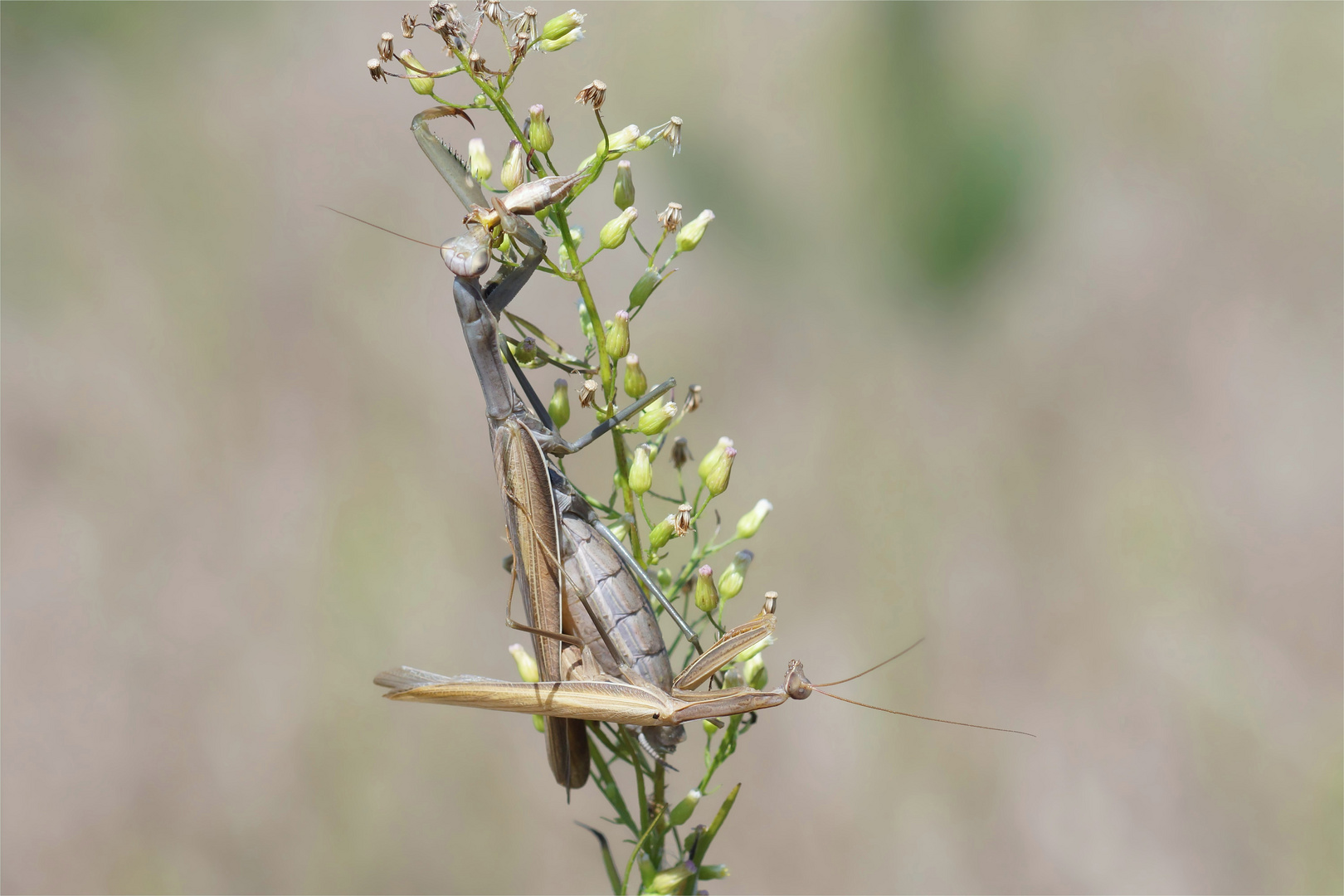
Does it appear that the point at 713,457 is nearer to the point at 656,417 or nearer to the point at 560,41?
the point at 656,417

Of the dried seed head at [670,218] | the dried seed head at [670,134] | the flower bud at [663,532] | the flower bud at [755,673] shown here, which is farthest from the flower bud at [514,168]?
the flower bud at [755,673]

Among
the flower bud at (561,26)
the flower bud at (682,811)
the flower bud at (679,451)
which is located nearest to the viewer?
the flower bud at (561,26)

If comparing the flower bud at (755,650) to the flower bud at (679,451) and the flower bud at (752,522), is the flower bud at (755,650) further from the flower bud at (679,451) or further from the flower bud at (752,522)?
the flower bud at (679,451)

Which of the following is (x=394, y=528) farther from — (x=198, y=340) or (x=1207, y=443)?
(x=1207, y=443)

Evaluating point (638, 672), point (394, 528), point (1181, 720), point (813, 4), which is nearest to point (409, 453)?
point (394, 528)

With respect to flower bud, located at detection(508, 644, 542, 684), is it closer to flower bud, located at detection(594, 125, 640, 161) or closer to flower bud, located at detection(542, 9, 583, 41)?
flower bud, located at detection(594, 125, 640, 161)

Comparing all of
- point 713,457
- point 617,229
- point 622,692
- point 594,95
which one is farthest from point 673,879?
point 594,95
